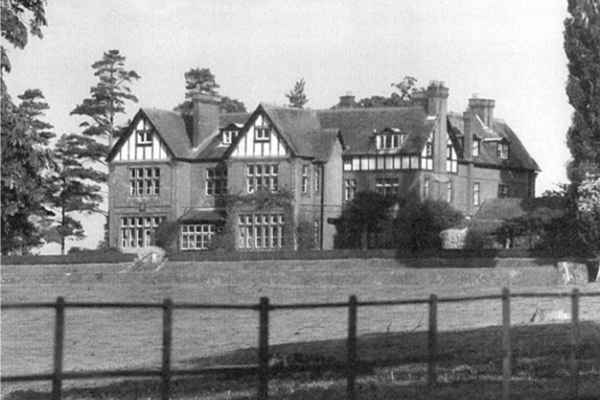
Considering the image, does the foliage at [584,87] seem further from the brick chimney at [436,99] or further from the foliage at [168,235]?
Answer: the foliage at [168,235]

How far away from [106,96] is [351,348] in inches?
2391

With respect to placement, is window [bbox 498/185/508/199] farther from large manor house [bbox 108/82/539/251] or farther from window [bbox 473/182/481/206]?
large manor house [bbox 108/82/539/251]

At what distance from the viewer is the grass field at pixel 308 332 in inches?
741

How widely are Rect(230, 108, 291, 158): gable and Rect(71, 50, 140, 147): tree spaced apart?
6.41 m

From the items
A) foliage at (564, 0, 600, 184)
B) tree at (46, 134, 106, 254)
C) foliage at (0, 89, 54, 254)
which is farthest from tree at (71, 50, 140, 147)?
foliage at (0, 89, 54, 254)

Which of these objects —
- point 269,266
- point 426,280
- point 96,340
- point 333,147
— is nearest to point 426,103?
point 333,147

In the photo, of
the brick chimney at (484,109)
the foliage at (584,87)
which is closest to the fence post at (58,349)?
the foliage at (584,87)

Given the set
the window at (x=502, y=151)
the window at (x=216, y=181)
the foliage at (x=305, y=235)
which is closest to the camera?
the foliage at (x=305, y=235)

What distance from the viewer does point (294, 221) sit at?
76.9 metres

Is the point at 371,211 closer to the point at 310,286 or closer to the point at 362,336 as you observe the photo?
the point at 310,286

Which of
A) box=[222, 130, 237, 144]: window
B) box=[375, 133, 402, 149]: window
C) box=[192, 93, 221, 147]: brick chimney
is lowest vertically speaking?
box=[375, 133, 402, 149]: window

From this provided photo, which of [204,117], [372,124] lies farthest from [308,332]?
[204,117]

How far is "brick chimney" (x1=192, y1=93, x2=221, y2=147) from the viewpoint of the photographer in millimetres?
83000

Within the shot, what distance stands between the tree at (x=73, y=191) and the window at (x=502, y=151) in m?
24.0
